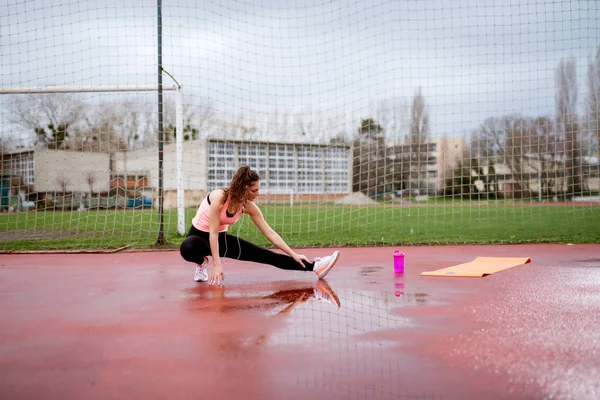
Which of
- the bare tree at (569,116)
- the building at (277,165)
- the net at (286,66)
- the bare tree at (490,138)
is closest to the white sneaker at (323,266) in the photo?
the net at (286,66)

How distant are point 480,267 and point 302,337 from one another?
3.73 m

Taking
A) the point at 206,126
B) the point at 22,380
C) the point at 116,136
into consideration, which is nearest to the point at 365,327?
the point at 22,380

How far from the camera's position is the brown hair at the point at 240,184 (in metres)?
5.25

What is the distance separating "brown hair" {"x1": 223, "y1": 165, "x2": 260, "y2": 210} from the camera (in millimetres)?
5250

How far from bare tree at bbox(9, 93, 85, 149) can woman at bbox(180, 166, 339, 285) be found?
7945 millimetres

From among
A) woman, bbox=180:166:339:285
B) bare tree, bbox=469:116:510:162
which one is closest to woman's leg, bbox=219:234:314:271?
woman, bbox=180:166:339:285

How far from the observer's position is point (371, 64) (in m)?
11.3

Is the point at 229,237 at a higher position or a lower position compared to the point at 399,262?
higher

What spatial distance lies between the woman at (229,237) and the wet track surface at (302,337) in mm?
224

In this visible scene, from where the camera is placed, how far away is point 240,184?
526 cm

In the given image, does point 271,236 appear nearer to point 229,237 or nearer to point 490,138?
point 229,237

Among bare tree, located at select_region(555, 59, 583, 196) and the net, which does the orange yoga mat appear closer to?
the net

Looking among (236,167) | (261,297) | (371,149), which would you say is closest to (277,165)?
(236,167)

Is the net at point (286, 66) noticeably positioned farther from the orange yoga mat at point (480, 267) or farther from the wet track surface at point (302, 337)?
the wet track surface at point (302, 337)
